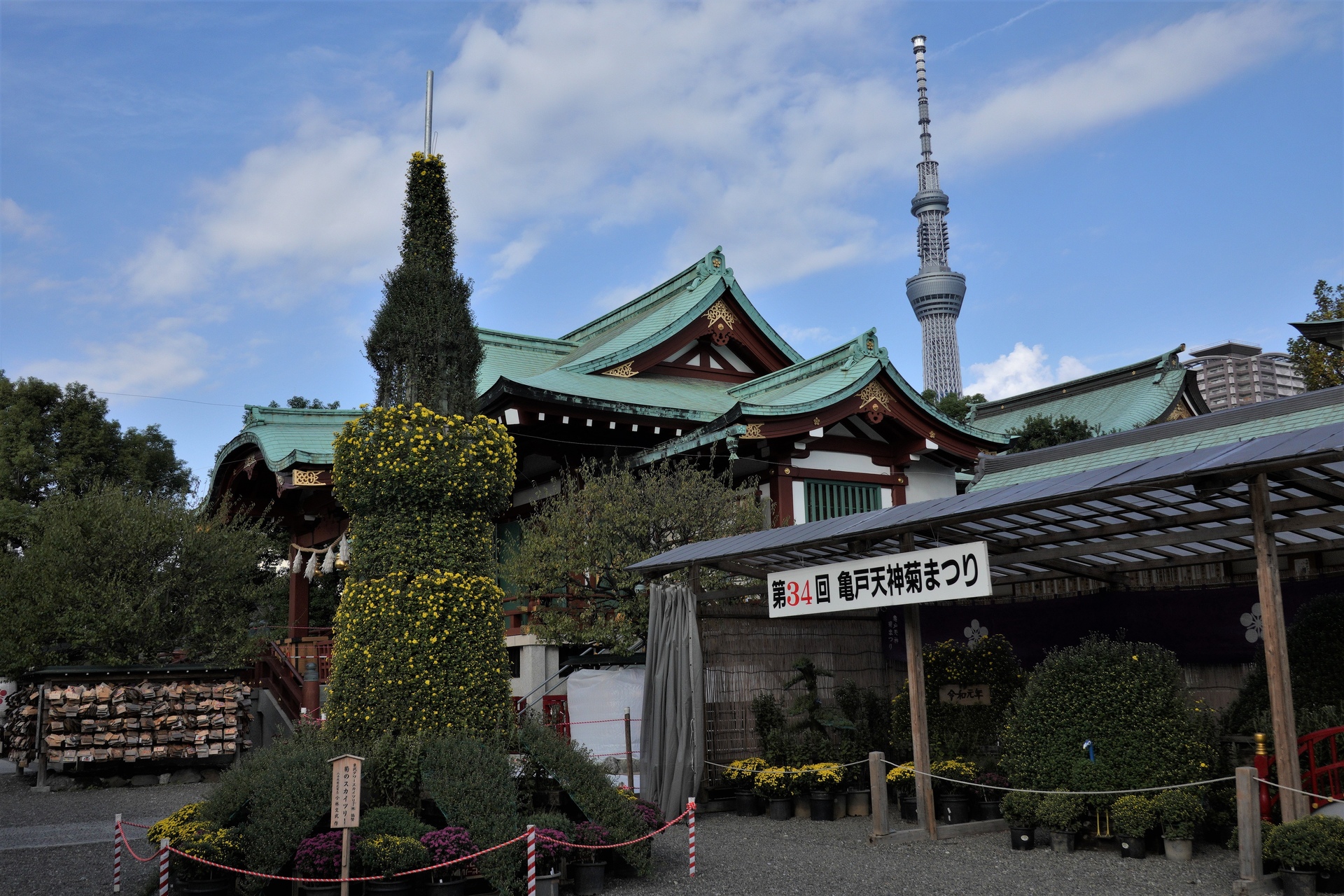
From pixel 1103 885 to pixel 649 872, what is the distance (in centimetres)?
394

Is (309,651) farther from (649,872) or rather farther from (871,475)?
(649,872)

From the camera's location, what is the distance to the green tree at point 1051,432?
29641 mm

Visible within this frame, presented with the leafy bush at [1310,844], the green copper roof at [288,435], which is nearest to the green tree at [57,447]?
the green copper roof at [288,435]

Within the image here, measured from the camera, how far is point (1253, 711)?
10.3m

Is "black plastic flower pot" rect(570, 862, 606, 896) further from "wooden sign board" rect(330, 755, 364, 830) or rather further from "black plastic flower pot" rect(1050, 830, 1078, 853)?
"black plastic flower pot" rect(1050, 830, 1078, 853)

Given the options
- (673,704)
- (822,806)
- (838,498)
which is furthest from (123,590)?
(838,498)

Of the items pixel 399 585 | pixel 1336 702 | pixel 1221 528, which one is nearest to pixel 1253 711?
pixel 1336 702

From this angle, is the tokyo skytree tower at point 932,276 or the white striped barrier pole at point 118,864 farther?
the tokyo skytree tower at point 932,276

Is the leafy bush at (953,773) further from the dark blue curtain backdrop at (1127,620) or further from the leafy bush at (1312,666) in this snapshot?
the leafy bush at (1312,666)

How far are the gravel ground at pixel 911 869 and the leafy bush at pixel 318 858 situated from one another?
242 cm

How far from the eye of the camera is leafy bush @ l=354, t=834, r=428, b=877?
822cm

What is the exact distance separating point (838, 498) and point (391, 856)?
1542 centimetres

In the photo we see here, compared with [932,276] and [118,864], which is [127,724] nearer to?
[118,864]

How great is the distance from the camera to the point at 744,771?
13.4m
